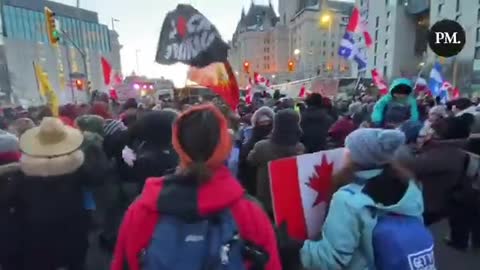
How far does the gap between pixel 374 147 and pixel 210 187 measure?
3.04 feet

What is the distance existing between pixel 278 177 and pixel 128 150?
183 cm

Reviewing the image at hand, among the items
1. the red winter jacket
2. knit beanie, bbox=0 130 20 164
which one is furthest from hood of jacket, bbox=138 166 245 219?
knit beanie, bbox=0 130 20 164

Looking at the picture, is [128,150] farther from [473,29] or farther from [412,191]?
[473,29]

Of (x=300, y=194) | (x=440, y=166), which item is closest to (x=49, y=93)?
(x=440, y=166)

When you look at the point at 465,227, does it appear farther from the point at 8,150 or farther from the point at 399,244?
the point at 8,150

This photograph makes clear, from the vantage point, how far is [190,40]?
421 cm

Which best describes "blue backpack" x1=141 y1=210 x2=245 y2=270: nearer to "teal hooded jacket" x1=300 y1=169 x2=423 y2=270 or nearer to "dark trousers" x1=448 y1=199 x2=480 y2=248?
"teal hooded jacket" x1=300 y1=169 x2=423 y2=270

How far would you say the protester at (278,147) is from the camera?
395cm

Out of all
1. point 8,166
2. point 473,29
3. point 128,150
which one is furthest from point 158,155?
point 473,29

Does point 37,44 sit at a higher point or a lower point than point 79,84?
higher

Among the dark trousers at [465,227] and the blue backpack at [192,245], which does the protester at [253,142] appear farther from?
the blue backpack at [192,245]

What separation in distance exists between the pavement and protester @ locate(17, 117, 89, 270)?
1.68 meters

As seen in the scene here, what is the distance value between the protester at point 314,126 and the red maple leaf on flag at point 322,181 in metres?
3.42

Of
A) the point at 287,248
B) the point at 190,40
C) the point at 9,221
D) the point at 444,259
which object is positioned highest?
the point at 190,40
